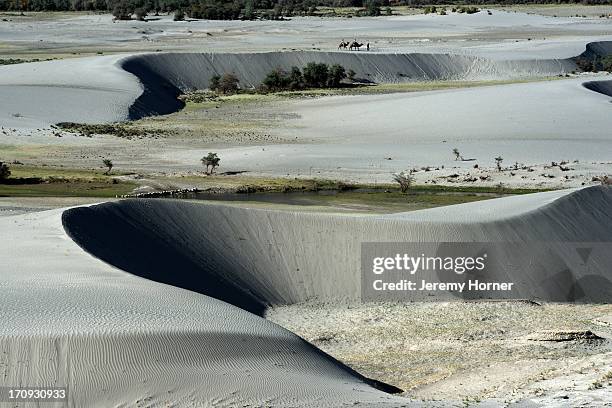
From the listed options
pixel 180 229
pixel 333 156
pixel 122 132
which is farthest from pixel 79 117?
pixel 180 229

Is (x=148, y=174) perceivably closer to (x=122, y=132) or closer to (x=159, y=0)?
(x=122, y=132)

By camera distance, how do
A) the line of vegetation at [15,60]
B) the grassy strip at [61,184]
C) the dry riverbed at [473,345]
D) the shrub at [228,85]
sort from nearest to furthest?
the dry riverbed at [473,345], the grassy strip at [61,184], the shrub at [228,85], the line of vegetation at [15,60]

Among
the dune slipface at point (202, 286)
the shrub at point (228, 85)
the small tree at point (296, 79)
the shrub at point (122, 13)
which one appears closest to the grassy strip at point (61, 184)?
the dune slipface at point (202, 286)

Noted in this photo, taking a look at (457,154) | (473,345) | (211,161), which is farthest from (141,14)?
(473,345)

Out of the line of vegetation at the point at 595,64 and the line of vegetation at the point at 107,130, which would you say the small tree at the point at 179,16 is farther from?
the line of vegetation at the point at 107,130

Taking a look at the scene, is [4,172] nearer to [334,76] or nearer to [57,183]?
[57,183]
